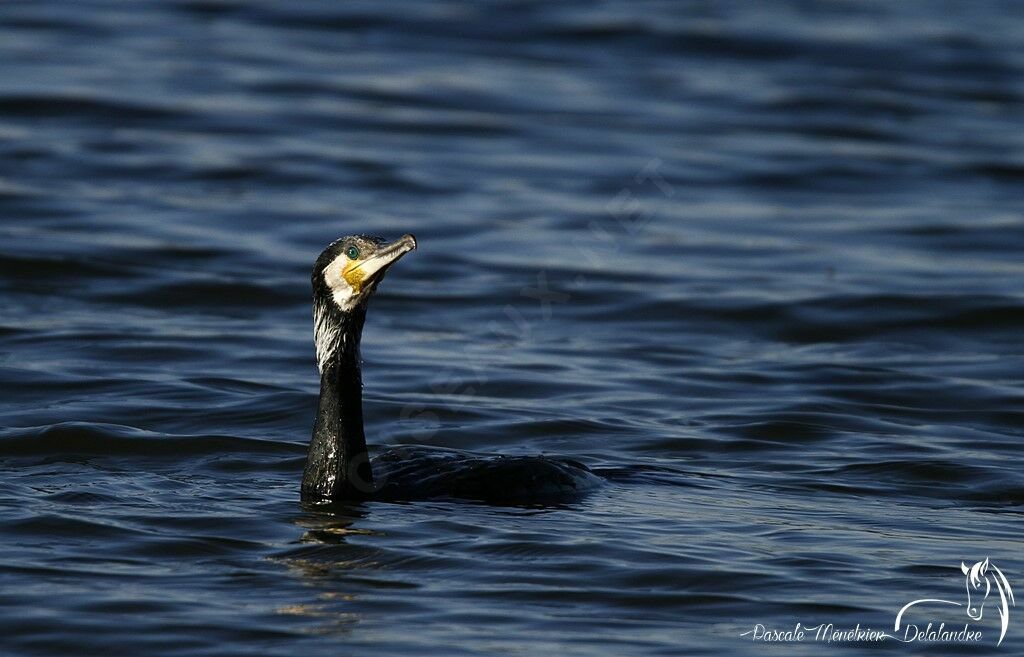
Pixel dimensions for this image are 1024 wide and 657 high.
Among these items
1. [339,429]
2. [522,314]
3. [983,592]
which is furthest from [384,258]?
[522,314]

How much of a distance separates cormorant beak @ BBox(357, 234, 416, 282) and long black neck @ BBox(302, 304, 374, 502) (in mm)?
328

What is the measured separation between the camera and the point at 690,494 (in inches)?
369

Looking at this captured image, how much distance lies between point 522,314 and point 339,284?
20.4 ft

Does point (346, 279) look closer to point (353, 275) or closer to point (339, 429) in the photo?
point (353, 275)

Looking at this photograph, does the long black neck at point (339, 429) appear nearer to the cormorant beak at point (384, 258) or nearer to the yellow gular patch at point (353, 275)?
the yellow gular patch at point (353, 275)

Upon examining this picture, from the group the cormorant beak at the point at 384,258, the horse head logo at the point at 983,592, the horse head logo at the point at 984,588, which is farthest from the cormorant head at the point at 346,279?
the horse head logo at the point at 984,588

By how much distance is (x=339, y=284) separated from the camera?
833 centimetres

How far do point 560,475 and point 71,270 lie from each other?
295 inches

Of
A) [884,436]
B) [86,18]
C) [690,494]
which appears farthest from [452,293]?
[86,18]

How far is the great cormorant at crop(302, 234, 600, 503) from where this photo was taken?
27.1ft

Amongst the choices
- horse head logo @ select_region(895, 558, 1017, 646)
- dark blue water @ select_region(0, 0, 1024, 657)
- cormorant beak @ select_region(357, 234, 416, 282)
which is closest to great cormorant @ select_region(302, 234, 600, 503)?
cormorant beak @ select_region(357, 234, 416, 282)

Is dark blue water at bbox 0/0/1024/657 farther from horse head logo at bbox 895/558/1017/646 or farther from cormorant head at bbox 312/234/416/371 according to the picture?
cormorant head at bbox 312/234/416/371

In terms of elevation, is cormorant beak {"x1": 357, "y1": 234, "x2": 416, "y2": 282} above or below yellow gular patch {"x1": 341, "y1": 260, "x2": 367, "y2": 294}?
above

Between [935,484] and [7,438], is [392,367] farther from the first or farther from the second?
[935,484]
